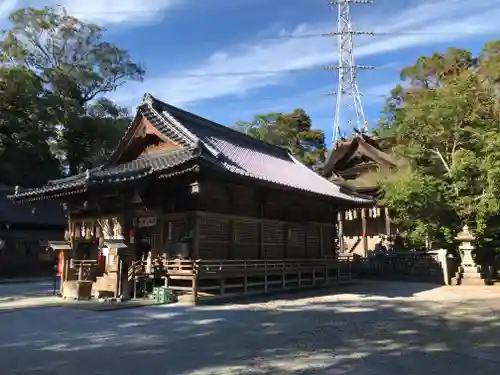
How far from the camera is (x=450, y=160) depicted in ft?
81.1

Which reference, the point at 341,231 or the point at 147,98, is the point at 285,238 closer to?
the point at 147,98

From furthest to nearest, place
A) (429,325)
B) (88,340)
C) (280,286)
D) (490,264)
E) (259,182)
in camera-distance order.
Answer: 1. (490,264)
2. (280,286)
3. (259,182)
4. (429,325)
5. (88,340)

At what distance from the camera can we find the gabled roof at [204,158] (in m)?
14.1

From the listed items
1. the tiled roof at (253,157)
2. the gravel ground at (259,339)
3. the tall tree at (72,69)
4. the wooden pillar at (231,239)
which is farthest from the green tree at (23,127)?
the gravel ground at (259,339)

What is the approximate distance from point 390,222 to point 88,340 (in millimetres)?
23952

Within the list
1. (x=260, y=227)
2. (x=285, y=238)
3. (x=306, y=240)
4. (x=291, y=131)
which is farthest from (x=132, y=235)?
(x=291, y=131)

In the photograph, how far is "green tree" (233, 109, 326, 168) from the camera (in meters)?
53.6

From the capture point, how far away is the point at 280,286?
18.2 meters

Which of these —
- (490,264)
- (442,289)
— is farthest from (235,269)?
(490,264)

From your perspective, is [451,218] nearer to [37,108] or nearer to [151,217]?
[151,217]

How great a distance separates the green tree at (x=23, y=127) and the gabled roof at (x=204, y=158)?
70.3ft

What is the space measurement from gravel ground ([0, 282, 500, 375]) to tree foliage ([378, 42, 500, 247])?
8660mm

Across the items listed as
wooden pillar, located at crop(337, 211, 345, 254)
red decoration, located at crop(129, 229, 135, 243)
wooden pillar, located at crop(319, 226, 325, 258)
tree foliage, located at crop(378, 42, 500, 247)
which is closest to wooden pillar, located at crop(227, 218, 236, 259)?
red decoration, located at crop(129, 229, 135, 243)

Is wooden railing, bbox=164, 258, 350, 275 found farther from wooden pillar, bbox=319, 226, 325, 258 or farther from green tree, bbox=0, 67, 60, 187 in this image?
green tree, bbox=0, 67, 60, 187
